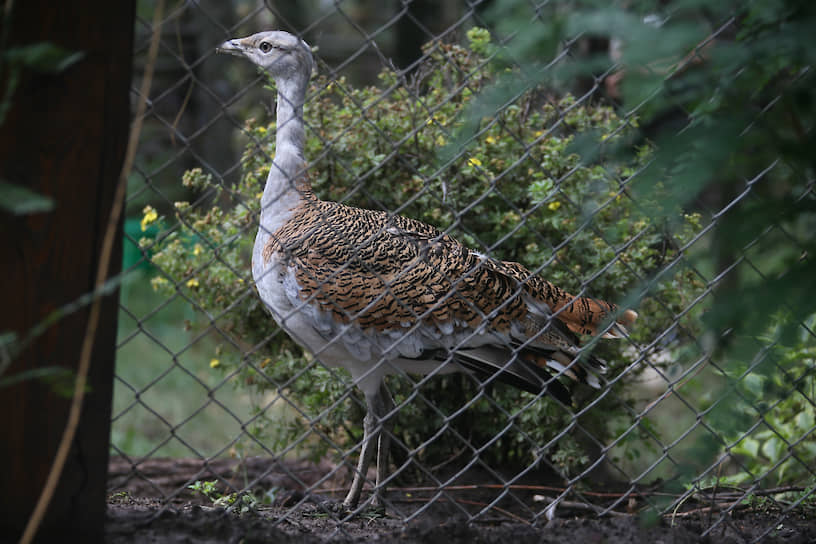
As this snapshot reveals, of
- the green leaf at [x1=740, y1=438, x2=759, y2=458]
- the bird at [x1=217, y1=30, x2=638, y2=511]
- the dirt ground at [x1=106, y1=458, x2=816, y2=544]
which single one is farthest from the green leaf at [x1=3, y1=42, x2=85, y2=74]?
the green leaf at [x1=740, y1=438, x2=759, y2=458]

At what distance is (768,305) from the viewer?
4.87 ft

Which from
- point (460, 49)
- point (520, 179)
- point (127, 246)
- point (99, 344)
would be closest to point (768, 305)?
point (99, 344)

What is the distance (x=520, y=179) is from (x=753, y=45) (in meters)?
1.90

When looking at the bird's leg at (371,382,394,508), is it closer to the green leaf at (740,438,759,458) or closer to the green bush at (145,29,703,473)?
the green bush at (145,29,703,473)

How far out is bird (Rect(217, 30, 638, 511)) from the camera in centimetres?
281

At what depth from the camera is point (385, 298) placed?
2.82 meters

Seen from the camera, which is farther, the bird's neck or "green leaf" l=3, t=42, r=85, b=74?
the bird's neck

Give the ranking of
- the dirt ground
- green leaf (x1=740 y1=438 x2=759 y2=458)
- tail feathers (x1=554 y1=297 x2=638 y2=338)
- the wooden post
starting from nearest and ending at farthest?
1. the wooden post
2. the dirt ground
3. tail feathers (x1=554 y1=297 x2=638 y2=338)
4. green leaf (x1=740 y1=438 x2=759 y2=458)

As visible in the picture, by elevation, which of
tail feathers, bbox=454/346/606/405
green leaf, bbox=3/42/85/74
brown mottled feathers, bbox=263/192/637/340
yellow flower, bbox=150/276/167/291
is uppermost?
green leaf, bbox=3/42/85/74

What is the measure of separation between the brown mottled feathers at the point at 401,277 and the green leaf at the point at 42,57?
4.66 ft

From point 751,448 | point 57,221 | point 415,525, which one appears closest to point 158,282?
point 415,525

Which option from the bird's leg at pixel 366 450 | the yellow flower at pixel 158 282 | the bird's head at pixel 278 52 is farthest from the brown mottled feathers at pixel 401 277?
the yellow flower at pixel 158 282

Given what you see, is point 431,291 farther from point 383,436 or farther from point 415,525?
point 415,525

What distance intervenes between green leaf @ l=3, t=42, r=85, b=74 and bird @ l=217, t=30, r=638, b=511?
4.58 ft
